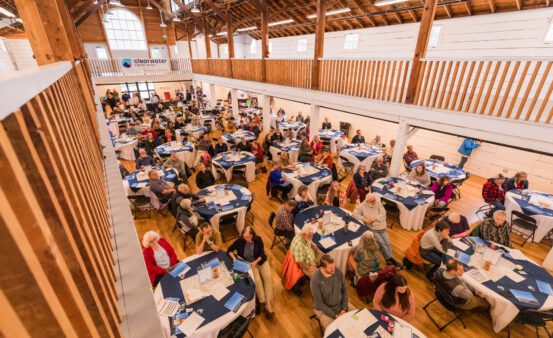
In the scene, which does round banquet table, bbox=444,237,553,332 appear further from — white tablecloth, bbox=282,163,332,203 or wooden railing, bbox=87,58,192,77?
wooden railing, bbox=87,58,192,77

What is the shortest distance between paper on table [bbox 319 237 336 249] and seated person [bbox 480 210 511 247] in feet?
9.61

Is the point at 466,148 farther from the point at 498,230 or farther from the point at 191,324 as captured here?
the point at 191,324

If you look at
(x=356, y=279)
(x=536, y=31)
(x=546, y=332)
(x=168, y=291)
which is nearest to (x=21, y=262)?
(x=168, y=291)

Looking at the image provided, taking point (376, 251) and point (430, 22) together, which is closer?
point (376, 251)

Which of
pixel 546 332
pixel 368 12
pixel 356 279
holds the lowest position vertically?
pixel 546 332

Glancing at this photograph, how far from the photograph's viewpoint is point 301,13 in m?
15.4

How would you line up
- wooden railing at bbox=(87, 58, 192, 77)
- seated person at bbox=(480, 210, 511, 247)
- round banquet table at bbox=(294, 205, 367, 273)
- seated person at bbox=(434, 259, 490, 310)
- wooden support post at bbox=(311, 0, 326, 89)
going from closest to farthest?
seated person at bbox=(434, 259, 490, 310) < round banquet table at bbox=(294, 205, 367, 273) < seated person at bbox=(480, 210, 511, 247) < wooden support post at bbox=(311, 0, 326, 89) < wooden railing at bbox=(87, 58, 192, 77)

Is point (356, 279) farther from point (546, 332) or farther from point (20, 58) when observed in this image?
point (20, 58)

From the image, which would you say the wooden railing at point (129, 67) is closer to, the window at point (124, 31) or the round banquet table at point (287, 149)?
the window at point (124, 31)

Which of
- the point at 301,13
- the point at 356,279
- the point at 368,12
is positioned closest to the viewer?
the point at 356,279

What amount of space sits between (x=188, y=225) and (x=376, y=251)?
3.58 metres

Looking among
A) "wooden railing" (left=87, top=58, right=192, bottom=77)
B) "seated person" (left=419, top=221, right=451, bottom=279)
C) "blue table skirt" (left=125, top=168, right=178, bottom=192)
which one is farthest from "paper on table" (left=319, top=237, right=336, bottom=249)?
"wooden railing" (left=87, top=58, right=192, bottom=77)

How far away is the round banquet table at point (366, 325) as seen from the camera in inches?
124

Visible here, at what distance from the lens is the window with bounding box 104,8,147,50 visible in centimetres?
2042
